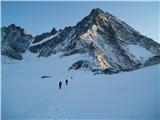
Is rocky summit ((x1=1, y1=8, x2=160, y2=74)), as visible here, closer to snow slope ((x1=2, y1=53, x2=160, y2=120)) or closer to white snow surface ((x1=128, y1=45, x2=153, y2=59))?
white snow surface ((x1=128, y1=45, x2=153, y2=59))

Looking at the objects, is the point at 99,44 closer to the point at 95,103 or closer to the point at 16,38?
the point at 16,38

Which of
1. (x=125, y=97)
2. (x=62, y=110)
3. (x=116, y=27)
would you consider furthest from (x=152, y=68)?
(x=116, y=27)

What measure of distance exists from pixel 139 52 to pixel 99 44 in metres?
24.0

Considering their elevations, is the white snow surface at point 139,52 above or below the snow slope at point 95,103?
above

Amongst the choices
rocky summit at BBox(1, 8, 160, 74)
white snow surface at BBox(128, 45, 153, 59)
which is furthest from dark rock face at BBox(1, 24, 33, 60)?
white snow surface at BBox(128, 45, 153, 59)

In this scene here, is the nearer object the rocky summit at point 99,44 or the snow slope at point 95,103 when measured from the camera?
the snow slope at point 95,103

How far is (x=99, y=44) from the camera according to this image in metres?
110

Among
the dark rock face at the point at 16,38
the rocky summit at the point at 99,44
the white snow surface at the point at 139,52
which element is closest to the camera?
the rocky summit at the point at 99,44

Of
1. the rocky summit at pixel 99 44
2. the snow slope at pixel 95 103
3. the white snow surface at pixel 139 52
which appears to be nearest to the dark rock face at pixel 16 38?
the rocky summit at pixel 99 44

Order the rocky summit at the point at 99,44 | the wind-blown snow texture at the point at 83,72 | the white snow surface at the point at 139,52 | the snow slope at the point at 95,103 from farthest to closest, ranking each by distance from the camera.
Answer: the white snow surface at the point at 139,52, the rocky summit at the point at 99,44, the wind-blown snow texture at the point at 83,72, the snow slope at the point at 95,103

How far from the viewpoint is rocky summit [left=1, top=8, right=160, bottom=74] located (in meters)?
101

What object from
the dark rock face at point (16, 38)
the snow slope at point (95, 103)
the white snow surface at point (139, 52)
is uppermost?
the dark rock face at point (16, 38)

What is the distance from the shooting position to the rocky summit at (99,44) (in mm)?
101250

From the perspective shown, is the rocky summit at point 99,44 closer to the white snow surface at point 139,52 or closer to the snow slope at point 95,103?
the white snow surface at point 139,52
